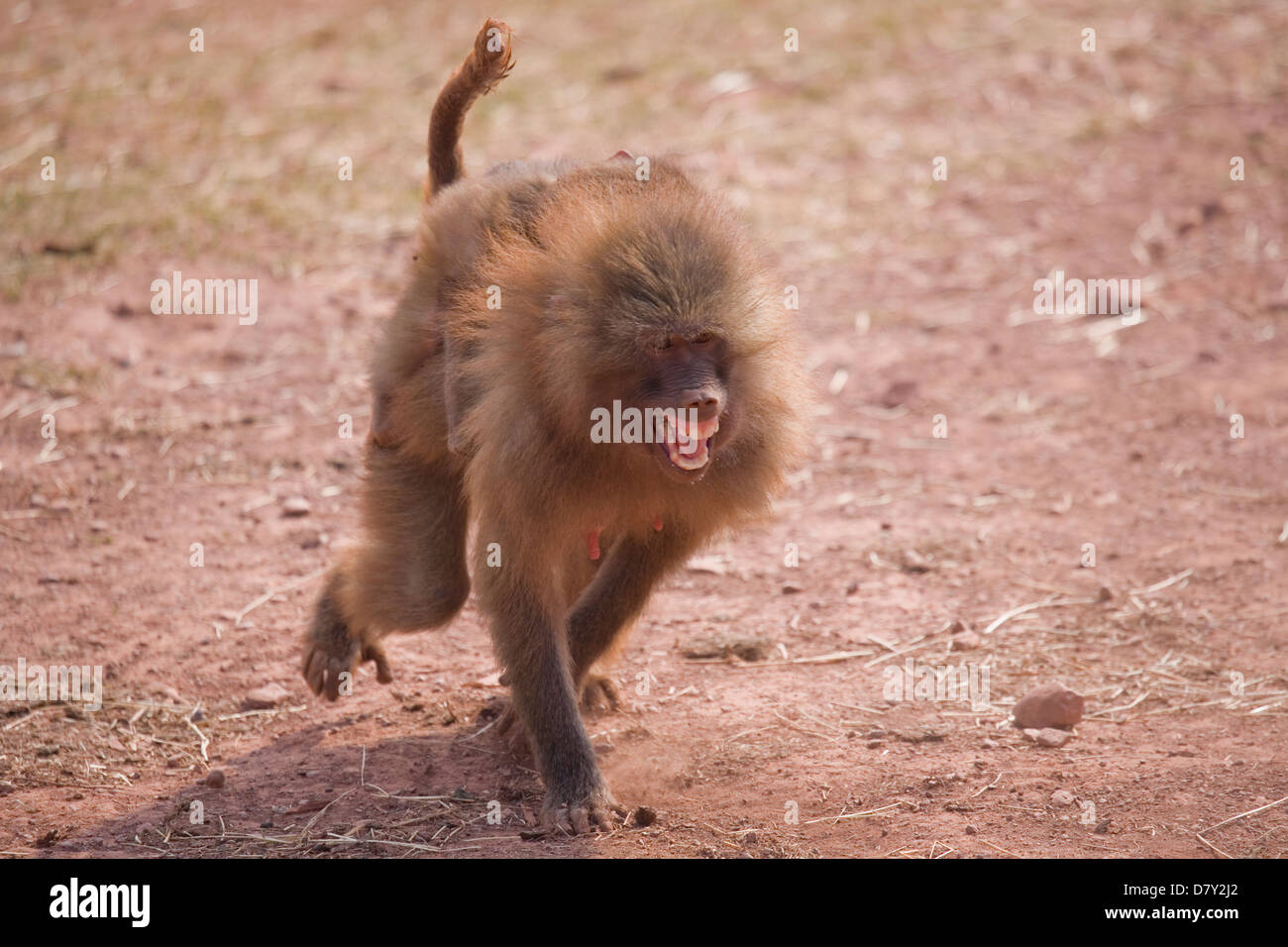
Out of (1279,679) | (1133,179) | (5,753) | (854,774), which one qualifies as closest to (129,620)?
(5,753)

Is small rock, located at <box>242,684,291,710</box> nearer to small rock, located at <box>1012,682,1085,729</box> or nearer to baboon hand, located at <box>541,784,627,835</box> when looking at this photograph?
baboon hand, located at <box>541,784,627,835</box>

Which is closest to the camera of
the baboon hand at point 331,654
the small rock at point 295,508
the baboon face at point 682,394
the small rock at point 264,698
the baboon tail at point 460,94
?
the baboon face at point 682,394

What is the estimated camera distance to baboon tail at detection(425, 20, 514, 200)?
4.91 m

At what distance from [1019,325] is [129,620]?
17.7 feet

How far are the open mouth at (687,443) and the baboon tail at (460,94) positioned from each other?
1.63 metres

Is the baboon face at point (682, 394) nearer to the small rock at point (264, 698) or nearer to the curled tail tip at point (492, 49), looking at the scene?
the curled tail tip at point (492, 49)

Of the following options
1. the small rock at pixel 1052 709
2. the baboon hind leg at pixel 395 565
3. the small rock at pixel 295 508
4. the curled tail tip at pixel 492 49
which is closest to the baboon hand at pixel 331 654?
the baboon hind leg at pixel 395 565

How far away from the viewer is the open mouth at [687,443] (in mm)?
4090

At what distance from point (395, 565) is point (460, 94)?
1666mm

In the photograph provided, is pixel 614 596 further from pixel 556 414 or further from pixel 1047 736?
pixel 1047 736

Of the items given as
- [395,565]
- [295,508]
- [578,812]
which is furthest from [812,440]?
[578,812]

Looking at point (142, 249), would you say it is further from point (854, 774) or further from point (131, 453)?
point (854, 774)

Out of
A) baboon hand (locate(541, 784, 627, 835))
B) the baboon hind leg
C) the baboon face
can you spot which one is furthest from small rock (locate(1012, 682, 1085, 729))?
the baboon hind leg

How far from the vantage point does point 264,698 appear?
5.48 m
